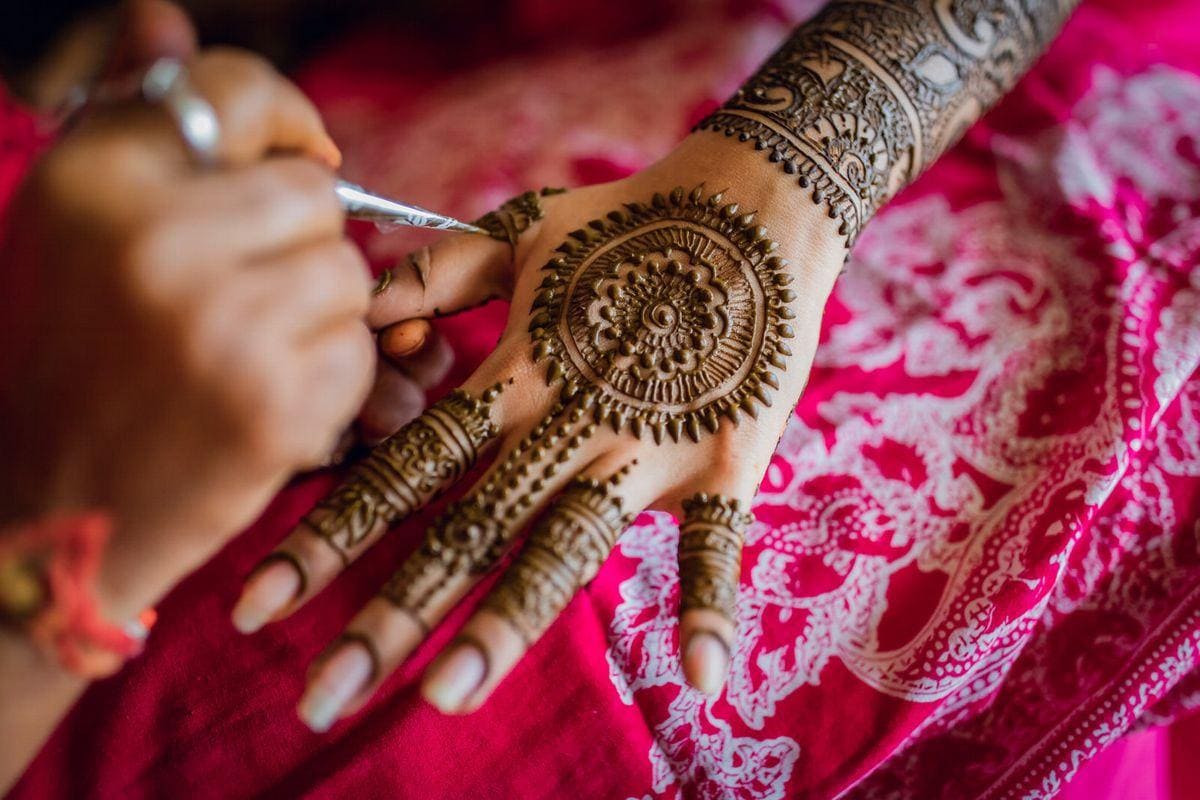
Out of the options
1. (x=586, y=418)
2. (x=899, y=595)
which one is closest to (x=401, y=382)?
(x=586, y=418)

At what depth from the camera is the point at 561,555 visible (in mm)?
721

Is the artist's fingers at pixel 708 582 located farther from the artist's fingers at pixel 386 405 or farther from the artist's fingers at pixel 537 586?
the artist's fingers at pixel 386 405

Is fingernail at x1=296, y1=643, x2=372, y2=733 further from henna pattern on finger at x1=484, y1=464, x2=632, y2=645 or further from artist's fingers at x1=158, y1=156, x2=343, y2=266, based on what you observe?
artist's fingers at x1=158, y1=156, x2=343, y2=266

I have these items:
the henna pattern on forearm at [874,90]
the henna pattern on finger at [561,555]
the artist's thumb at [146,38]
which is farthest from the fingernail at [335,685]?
the henna pattern on forearm at [874,90]

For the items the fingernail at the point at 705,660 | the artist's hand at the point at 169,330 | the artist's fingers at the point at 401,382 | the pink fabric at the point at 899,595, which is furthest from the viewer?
the artist's fingers at the point at 401,382

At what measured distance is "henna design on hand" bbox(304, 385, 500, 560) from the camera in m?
0.73

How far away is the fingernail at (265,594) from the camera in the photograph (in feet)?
2.23

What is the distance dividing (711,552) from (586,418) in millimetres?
179

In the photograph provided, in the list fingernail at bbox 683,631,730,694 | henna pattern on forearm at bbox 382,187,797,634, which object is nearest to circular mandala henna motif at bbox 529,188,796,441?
henna pattern on forearm at bbox 382,187,797,634

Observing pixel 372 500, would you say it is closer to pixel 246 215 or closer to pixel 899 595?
pixel 246 215

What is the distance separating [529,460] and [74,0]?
1.79 meters

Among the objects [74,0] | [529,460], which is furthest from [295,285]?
[74,0]

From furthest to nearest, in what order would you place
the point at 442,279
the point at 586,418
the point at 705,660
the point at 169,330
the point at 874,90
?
the point at 874,90
the point at 442,279
the point at 586,418
the point at 705,660
the point at 169,330

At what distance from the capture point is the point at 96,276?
0.56 meters
